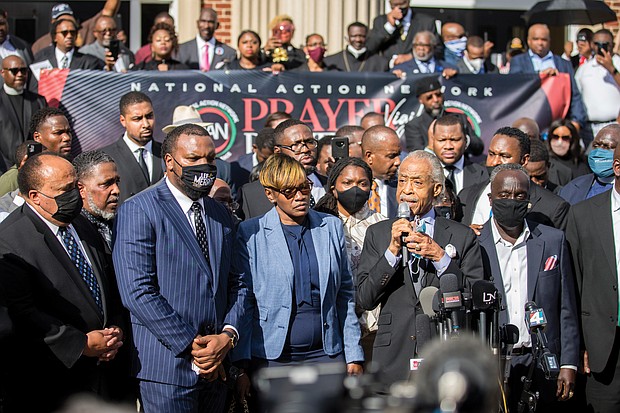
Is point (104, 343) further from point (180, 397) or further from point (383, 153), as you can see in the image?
point (383, 153)

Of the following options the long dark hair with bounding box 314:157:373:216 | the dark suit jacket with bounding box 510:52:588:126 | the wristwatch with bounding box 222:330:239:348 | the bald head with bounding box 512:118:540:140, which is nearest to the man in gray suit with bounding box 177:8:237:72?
the dark suit jacket with bounding box 510:52:588:126

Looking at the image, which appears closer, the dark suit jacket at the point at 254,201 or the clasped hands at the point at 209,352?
the clasped hands at the point at 209,352

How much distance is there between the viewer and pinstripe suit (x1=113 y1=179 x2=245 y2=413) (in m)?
5.59

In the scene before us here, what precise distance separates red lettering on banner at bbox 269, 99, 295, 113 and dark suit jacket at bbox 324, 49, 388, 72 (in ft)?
4.74

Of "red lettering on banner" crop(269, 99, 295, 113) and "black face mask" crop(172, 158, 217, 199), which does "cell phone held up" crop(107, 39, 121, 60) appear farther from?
"black face mask" crop(172, 158, 217, 199)

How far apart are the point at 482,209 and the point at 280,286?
2325 mm

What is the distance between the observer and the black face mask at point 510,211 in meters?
6.56

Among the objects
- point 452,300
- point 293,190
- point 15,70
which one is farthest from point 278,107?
point 452,300

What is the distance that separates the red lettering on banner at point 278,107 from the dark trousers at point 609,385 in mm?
4611

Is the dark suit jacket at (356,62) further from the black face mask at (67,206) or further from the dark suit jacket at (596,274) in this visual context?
the black face mask at (67,206)

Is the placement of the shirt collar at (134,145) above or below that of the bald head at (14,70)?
below

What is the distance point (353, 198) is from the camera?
22.8 ft

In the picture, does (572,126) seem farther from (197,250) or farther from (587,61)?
(197,250)

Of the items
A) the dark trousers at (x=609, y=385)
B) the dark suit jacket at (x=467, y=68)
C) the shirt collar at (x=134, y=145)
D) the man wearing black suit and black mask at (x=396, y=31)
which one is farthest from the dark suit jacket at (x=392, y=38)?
the dark trousers at (x=609, y=385)
